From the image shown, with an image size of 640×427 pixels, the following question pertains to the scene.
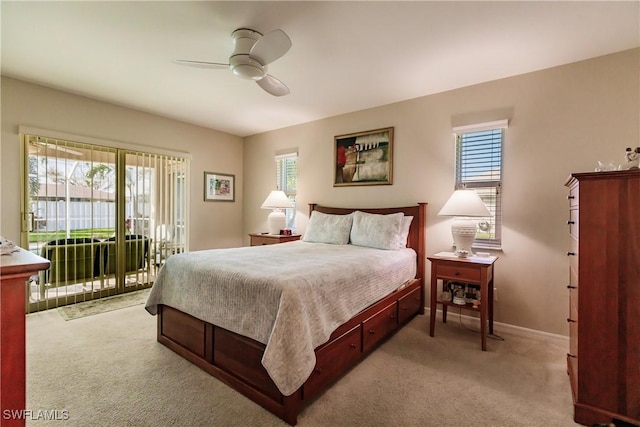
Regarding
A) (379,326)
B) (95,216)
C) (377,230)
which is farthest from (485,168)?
(95,216)

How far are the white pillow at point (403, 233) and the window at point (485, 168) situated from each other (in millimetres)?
682

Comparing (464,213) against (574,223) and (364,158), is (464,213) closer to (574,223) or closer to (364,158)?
(574,223)

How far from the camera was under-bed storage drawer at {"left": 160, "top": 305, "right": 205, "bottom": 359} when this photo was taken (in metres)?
2.14

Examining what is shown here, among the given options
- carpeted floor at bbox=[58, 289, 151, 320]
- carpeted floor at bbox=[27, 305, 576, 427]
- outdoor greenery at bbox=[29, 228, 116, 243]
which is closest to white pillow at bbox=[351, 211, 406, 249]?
carpeted floor at bbox=[27, 305, 576, 427]

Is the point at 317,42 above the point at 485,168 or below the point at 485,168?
above

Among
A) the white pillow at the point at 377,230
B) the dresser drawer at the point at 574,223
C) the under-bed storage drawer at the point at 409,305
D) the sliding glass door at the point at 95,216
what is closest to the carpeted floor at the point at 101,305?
the sliding glass door at the point at 95,216

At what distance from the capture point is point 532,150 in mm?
2779

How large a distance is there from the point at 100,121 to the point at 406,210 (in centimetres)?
406

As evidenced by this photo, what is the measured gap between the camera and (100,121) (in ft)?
12.1

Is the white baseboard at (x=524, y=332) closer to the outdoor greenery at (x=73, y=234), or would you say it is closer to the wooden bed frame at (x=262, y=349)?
the wooden bed frame at (x=262, y=349)

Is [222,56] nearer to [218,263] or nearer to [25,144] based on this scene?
[218,263]

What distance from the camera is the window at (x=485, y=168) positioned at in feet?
9.79

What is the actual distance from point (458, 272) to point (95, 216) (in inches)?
168

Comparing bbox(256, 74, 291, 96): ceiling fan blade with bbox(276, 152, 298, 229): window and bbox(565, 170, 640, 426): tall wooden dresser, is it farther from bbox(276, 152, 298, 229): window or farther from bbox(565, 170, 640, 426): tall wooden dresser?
bbox(565, 170, 640, 426): tall wooden dresser
